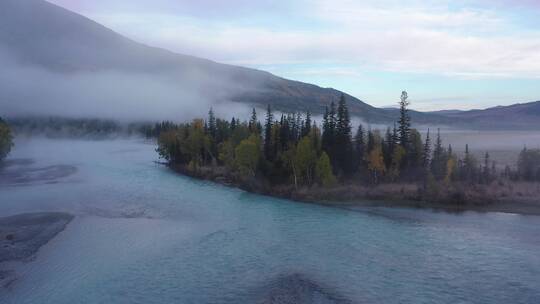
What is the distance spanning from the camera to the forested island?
5453cm

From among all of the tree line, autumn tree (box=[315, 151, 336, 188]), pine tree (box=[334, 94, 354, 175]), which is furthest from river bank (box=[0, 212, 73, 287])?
pine tree (box=[334, 94, 354, 175])

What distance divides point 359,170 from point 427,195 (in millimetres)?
11667

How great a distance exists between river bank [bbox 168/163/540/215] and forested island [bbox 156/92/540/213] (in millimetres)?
98

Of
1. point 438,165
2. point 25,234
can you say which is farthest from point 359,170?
point 25,234

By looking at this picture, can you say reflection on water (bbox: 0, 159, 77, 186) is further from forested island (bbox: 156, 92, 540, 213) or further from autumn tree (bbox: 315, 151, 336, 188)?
autumn tree (bbox: 315, 151, 336, 188)

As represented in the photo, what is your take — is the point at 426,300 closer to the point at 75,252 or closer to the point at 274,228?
the point at 274,228

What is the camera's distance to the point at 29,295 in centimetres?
2491

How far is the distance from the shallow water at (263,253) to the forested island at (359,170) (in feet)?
17.8

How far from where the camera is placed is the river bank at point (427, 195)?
51281 millimetres

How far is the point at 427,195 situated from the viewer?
176 feet

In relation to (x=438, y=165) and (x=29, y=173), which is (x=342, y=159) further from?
(x=29, y=173)

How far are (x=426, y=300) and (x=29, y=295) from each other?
1914 cm

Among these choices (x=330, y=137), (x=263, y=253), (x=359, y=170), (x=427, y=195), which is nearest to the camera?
(x=263, y=253)

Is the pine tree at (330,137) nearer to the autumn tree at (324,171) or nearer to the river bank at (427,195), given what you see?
the autumn tree at (324,171)
